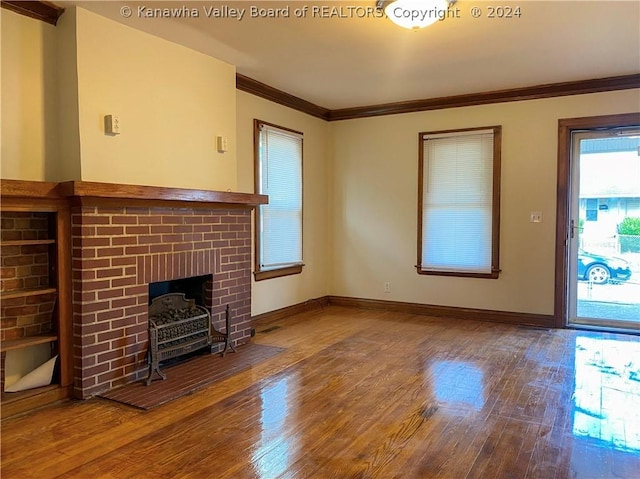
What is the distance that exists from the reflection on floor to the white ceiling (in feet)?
8.16

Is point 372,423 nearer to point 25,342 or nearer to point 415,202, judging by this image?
point 25,342

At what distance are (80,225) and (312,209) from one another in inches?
129

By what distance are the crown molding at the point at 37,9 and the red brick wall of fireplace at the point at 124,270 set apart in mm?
1257

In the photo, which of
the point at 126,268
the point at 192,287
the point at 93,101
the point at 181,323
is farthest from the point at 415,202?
the point at 93,101

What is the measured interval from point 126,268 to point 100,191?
59 centimetres

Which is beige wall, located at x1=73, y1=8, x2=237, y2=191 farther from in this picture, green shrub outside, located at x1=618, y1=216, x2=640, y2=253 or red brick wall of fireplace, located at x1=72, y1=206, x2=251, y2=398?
green shrub outside, located at x1=618, y1=216, x2=640, y2=253

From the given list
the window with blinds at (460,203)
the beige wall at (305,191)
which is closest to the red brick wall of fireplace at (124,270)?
the beige wall at (305,191)

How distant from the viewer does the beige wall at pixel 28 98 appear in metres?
2.81

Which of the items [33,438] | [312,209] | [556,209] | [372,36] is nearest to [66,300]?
[33,438]

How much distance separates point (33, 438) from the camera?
2.43 metres

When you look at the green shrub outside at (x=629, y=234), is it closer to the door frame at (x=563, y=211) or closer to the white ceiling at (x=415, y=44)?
the door frame at (x=563, y=211)

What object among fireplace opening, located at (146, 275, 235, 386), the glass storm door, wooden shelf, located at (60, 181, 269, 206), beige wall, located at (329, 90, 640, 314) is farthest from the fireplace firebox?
the glass storm door

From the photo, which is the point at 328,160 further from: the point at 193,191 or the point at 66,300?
the point at 66,300

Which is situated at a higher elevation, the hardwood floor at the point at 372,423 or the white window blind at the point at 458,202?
the white window blind at the point at 458,202
